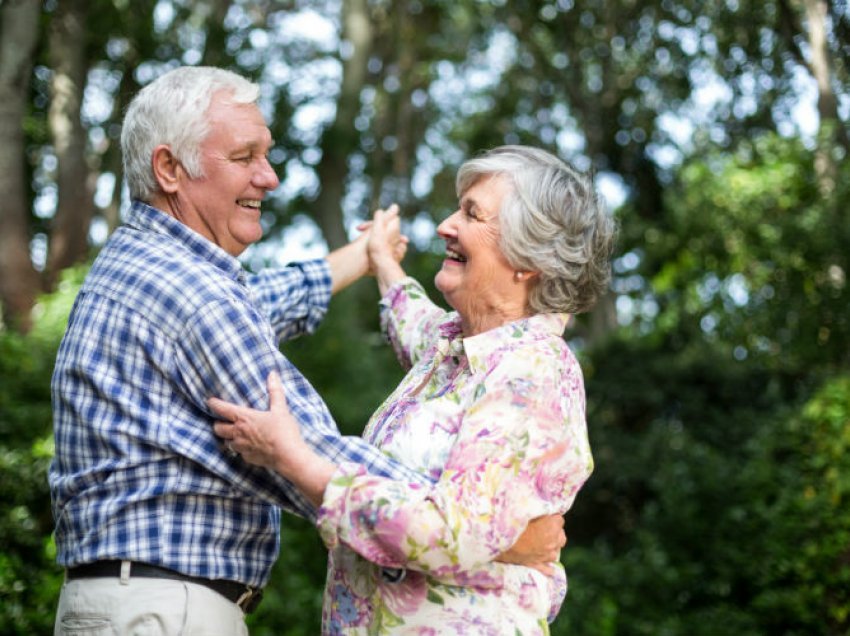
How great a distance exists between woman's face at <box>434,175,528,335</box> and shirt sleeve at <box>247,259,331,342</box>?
30.5 inches

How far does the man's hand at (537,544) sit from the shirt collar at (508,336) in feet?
1.20

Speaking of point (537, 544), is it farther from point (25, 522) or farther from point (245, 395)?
point (25, 522)

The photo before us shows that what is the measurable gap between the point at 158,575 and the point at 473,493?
725mm

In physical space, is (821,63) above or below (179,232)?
above

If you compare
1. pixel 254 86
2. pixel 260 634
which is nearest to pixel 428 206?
pixel 260 634

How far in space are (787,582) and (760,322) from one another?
5.16 metres

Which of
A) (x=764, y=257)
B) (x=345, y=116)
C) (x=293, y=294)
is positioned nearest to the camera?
(x=293, y=294)

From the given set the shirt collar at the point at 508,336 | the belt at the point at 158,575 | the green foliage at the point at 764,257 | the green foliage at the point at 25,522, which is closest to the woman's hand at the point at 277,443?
the belt at the point at 158,575

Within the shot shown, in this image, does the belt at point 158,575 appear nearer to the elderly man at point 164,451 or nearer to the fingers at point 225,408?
the elderly man at point 164,451

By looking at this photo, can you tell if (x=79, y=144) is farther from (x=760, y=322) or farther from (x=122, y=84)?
(x=760, y=322)

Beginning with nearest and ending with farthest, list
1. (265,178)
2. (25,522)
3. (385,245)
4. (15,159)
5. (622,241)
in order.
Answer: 1. (265,178)
2. (385,245)
3. (25,522)
4. (15,159)
5. (622,241)

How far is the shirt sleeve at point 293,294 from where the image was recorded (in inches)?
127

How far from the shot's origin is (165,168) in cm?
259

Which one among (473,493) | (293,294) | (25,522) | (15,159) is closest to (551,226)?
(473,493)
